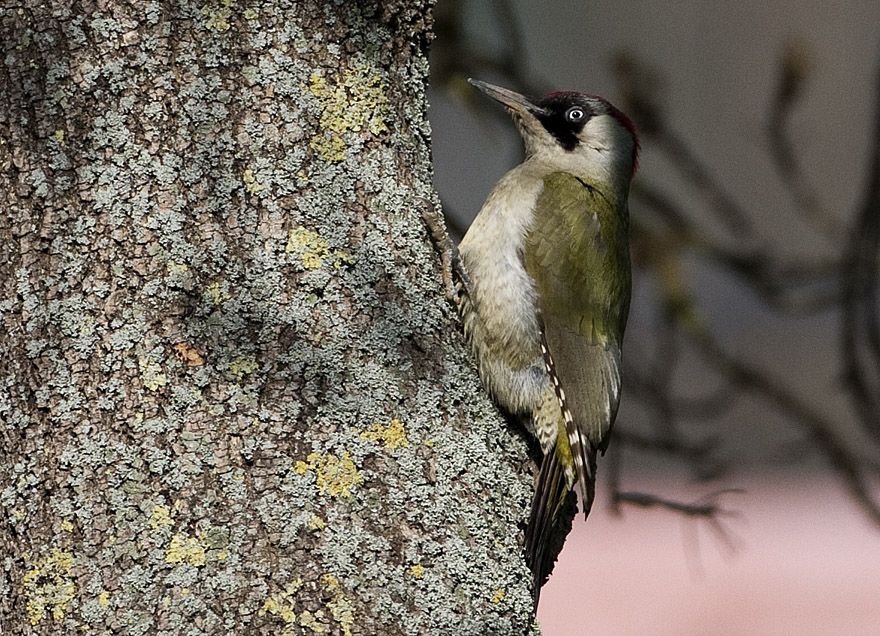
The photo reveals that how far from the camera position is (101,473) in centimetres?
183

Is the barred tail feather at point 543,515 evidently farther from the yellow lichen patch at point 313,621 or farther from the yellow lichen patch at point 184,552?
the yellow lichen patch at point 184,552

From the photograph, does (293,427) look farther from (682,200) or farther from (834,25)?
(834,25)

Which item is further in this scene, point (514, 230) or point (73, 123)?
Result: point (514, 230)

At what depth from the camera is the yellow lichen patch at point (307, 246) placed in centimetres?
195

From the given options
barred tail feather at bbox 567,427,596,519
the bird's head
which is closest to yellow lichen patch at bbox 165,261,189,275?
barred tail feather at bbox 567,427,596,519

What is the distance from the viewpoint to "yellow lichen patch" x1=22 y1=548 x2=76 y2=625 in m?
1.82

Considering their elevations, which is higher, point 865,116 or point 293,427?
point 293,427

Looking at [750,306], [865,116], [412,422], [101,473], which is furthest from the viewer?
[750,306]

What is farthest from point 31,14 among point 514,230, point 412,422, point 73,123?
point 514,230

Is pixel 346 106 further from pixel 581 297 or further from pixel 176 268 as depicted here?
pixel 581 297

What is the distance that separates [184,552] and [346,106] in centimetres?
71

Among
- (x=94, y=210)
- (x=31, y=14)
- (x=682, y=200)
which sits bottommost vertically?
(x=682, y=200)

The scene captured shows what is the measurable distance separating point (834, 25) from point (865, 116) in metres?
0.52

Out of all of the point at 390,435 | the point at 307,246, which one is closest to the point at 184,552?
the point at 390,435
